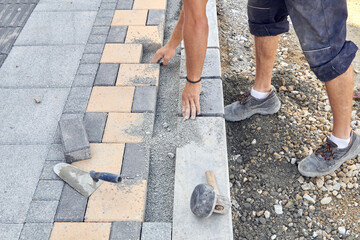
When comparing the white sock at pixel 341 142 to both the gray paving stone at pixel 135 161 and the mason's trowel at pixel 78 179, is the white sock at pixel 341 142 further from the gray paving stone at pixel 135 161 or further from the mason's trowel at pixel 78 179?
the mason's trowel at pixel 78 179

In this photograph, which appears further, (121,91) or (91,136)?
(121,91)

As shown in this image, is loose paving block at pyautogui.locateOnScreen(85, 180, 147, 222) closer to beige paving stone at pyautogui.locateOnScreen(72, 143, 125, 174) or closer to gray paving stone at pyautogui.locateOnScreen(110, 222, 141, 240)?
gray paving stone at pyautogui.locateOnScreen(110, 222, 141, 240)

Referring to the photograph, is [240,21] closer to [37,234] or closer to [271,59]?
[271,59]

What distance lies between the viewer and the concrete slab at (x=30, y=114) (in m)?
2.77

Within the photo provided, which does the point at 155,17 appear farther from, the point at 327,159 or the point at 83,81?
the point at 327,159

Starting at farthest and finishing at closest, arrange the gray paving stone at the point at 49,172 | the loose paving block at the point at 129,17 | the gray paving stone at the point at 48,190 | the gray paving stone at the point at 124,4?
the gray paving stone at the point at 124,4 < the loose paving block at the point at 129,17 < the gray paving stone at the point at 49,172 < the gray paving stone at the point at 48,190

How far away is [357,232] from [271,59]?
Result: 148 centimetres

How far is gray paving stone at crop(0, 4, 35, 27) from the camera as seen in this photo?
159 inches

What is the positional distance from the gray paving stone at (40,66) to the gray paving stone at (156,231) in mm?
1607

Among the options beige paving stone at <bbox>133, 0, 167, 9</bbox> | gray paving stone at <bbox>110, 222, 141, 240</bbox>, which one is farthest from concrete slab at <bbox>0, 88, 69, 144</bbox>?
beige paving stone at <bbox>133, 0, 167, 9</bbox>

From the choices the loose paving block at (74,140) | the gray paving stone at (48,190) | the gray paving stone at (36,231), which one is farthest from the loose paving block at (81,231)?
the loose paving block at (74,140)

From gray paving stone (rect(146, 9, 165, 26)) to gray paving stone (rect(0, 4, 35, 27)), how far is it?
1437 mm

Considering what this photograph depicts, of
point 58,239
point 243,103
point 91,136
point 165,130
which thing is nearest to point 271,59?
point 243,103

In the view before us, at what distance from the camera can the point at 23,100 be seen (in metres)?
3.07
